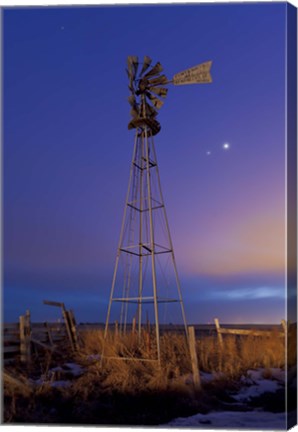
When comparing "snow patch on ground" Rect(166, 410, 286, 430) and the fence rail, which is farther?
the fence rail

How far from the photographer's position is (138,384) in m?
7.17

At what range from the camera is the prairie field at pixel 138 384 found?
22.1ft

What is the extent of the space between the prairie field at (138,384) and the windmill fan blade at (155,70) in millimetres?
4341

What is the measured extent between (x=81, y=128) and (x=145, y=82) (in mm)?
1503

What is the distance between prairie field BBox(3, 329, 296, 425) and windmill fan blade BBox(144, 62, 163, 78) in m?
4.34

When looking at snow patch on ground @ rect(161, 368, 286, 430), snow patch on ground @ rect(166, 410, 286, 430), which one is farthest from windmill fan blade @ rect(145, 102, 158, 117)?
snow patch on ground @ rect(166, 410, 286, 430)

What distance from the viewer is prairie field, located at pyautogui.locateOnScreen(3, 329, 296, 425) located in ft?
22.1

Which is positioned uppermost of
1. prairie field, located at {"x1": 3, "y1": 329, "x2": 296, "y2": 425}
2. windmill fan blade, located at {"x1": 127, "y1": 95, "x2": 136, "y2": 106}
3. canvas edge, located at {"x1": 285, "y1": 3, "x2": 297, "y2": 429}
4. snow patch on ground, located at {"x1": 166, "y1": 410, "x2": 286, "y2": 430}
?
windmill fan blade, located at {"x1": 127, "y1": 95, "x2": 136, "y2": 106}

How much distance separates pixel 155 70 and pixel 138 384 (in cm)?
495

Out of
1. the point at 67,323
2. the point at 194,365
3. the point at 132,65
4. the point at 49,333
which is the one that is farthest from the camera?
the point at 67,323

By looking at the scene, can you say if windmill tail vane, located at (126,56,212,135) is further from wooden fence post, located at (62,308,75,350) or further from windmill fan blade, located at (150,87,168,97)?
wooden fence post, located at (62,308,75,350)

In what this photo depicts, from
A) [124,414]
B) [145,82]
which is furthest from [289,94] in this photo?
[124,414]

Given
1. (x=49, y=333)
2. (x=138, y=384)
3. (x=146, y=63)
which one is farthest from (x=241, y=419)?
(x=146, y=63)

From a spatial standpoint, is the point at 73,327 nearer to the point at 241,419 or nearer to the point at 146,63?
the point at 241,419
